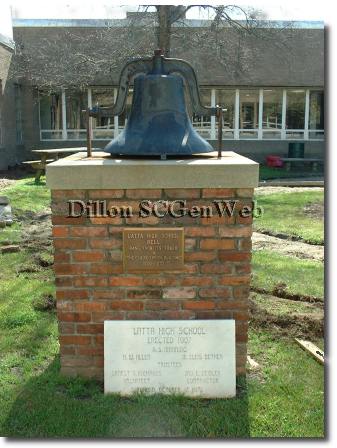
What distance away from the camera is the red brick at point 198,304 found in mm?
3354

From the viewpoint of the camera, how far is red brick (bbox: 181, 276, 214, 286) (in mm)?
3324

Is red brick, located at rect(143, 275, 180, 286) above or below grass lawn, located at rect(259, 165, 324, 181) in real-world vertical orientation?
below

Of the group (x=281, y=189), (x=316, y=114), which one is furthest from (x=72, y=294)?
(x=316, y=114)

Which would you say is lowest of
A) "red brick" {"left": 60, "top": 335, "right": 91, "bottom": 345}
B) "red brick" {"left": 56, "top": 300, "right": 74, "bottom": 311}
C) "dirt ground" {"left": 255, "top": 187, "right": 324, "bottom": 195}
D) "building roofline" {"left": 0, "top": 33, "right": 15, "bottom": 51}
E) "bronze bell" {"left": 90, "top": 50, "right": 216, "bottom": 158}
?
"red brick" {"left": 60, "top": 335, "right": 91, "bottom": 345}

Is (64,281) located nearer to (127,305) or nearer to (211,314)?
(127,305)

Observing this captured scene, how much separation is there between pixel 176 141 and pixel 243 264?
0.94 m

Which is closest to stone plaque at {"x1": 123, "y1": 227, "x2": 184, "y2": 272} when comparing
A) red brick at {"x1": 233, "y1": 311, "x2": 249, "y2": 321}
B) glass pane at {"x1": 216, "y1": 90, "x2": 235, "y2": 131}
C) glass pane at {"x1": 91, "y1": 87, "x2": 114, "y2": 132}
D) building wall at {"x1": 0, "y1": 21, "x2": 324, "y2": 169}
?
red brick at {"x1": 233, "y1": 311, "x2": 249, "y2": 321}

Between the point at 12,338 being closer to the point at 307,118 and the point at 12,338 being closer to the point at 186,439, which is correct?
the point at 186,439

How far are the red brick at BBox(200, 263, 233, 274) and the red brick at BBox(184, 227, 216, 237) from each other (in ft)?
0.66

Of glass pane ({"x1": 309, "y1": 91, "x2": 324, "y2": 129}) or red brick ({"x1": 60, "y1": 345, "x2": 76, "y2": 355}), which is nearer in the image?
red brick ({"x1": 60, "y1": 345, "x2": 76, "y2": 355})

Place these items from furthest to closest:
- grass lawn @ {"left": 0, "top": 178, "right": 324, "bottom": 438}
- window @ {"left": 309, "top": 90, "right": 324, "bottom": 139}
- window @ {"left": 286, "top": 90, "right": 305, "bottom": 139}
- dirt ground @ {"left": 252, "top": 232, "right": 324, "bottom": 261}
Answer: window @ {"left": 309, "top": 90, "right": 324, "bottom": 139}, window @ {"left": 286, "top": 90, "right": 305, "bottom": 139}, dirt ground @ {"left": 252, "top": 232, "right": 324, "bottom": 261}, grass lawn @ {"left": 0, "top": 178, "right": 324, "bottom": 438}

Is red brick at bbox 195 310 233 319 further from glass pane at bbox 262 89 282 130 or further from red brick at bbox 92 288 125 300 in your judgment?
glass pane at bbox 262 89 282 130

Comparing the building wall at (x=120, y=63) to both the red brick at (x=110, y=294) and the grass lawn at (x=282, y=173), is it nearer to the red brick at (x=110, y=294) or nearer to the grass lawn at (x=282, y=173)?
the grass lawn at (x=282, y=173)

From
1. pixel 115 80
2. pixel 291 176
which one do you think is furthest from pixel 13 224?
pixel 115 80
